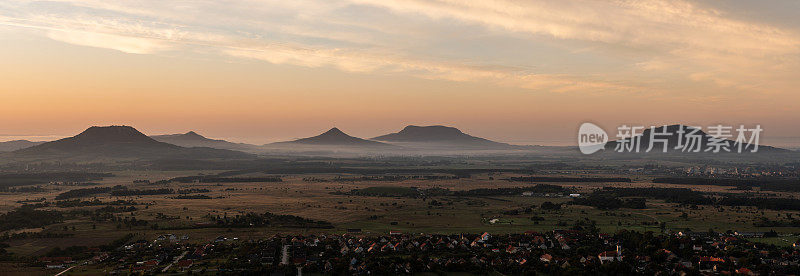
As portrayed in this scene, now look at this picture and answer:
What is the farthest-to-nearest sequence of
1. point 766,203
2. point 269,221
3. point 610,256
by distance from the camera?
point 766,203 → point 269,221 → point 610,256

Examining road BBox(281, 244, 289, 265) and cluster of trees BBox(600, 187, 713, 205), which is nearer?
road BBox(281, 244, 289, 265)

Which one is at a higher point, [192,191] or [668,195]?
[668,195]

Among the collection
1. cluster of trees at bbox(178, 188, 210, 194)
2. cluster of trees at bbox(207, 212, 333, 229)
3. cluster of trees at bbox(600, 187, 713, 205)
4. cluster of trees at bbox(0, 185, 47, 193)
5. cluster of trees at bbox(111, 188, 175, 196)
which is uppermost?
cluster of trees at bbox(600, 187, 713, 205)

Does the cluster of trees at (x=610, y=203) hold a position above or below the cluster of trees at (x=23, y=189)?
above

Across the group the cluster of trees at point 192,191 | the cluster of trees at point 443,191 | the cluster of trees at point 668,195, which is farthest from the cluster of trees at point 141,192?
the cluster of trees at point 668,195

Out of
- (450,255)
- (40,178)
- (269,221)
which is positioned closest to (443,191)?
(269,221)

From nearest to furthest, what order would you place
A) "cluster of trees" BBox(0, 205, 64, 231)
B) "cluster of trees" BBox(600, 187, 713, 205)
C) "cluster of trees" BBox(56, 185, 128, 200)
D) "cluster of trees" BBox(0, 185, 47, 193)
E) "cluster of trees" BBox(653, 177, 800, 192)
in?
1. "cluster of trees" BBox(0, 205, 64, 231)
2. "cluster of trees" BBox(600, 187, 713, 205)
3. "cluster of trees" BBox(56, 185, 128, 200)
4. "cluster of trees" BBox(0, 185, 47, 193)
5. "cluster of trees" BBox(653, 177, 800, 192)

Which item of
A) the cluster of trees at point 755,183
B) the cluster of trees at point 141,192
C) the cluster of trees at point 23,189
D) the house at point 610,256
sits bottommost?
the cluster of trees at point 23,189

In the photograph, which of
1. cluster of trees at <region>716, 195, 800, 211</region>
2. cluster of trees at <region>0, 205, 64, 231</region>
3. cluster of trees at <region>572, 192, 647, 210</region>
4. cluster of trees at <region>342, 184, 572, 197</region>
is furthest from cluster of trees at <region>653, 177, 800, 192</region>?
cluster of trees at <region>0, 205, 64, 231</region>

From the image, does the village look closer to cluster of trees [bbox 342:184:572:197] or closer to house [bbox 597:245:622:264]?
house [bbox 597:245:622:264]

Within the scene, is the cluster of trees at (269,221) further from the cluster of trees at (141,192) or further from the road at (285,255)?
the cluster of trees at (141,192)

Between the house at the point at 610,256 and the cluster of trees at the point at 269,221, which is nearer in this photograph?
the house at the point at 610,256

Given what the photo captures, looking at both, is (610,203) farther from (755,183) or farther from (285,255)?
(755,183)

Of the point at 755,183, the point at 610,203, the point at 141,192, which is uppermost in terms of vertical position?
the point at 755,183
